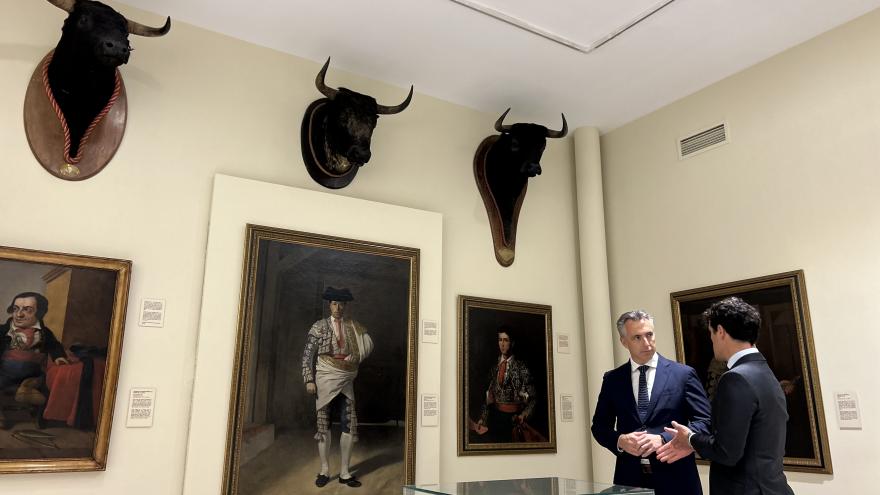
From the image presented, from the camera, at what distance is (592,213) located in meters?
5.71

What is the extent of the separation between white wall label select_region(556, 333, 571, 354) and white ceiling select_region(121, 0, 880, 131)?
6.68ft

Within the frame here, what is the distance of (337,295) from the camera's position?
443 centimetres

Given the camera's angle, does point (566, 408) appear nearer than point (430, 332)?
No

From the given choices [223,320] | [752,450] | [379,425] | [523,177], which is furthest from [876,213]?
[223,320]

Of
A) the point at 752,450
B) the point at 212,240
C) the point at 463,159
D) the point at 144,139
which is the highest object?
the point at 463,159

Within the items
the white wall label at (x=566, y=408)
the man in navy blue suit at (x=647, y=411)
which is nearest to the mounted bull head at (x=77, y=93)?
the man in navy blue suit at (x=647, y=411)

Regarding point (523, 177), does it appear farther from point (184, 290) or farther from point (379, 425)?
point (184, 290)

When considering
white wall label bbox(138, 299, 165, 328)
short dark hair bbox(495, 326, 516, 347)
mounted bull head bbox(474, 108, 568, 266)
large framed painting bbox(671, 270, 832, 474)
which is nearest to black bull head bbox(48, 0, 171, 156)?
white wall label bbox(138, 299, 165, 328)

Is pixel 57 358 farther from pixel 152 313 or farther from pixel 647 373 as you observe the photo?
pixel 647 373

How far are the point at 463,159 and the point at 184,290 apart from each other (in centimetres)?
250

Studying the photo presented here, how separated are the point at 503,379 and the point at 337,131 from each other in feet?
7.57

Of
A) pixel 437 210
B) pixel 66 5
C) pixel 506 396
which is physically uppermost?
pixel 66 5

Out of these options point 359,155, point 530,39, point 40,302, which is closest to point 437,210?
point 359,155

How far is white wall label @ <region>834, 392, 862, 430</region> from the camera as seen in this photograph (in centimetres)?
393
